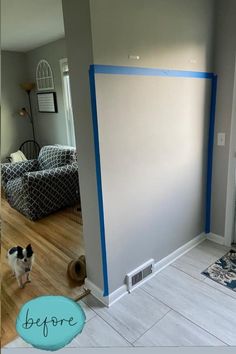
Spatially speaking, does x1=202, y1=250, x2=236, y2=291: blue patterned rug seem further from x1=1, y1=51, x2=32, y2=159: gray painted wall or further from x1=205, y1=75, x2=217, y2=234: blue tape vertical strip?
x1=1, y1=51, x2=32, y2=159: gray painted wall

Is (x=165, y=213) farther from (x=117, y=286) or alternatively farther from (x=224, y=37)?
(x=224, y=37)

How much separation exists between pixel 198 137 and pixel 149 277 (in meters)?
1.33

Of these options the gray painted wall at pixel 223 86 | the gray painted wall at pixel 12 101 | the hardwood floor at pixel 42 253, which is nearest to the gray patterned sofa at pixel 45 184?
the hardwood floor at pixel 42 253

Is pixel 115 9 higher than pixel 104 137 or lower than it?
higher

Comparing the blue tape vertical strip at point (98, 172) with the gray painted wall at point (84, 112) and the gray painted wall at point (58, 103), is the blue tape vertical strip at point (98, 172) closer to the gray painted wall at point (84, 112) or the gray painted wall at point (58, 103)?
the gray painted wall at point (84, 112)

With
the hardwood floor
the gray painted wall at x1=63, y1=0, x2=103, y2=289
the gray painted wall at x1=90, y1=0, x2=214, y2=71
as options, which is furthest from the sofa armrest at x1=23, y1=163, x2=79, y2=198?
the gray painted wall at x1=90, y1=0, x2=214, y2=71

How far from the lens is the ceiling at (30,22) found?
2670mm

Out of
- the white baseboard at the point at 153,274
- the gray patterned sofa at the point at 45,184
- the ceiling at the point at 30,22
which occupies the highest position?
the ceiling at the point at 30,22

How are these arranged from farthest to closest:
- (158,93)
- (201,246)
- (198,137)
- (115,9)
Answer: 1. (201,246)
2. (198,137)
3. (158,93)
4. (115,9)

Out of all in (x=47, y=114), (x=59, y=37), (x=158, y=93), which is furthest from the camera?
(x=47, y=114)

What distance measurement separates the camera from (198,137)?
250 cm

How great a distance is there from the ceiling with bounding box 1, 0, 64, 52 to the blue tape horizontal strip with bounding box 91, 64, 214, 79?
4.73 ft

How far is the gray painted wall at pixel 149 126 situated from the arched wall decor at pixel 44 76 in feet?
9.60

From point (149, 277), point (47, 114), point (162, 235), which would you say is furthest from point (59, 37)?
point (149, 277)
